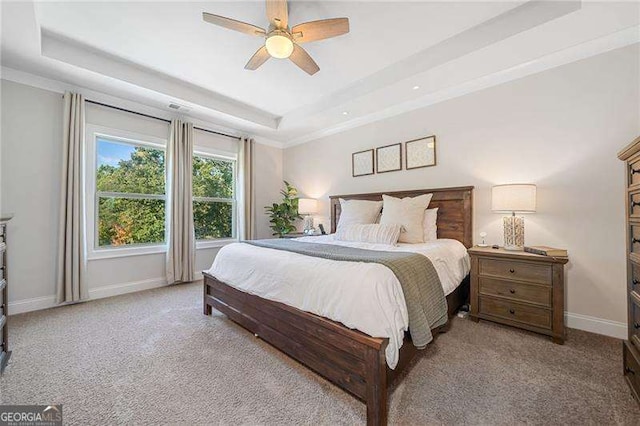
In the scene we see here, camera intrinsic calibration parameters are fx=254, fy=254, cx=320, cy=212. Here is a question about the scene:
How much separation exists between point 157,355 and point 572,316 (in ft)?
12.1

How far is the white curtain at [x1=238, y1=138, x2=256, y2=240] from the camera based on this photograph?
15.3 feet

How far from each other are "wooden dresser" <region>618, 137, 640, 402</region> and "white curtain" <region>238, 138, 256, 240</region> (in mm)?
4480

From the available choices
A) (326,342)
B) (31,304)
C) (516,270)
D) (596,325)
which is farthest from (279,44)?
(31,304)

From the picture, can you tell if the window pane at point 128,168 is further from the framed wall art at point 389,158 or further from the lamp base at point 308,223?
the framed wall art at point 389,158

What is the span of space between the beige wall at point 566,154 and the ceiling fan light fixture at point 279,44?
2.15 m

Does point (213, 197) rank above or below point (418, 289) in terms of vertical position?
above

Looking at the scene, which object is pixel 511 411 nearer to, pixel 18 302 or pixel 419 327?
pixel 419 327

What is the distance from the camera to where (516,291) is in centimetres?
227

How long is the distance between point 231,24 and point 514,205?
2912 millimetres

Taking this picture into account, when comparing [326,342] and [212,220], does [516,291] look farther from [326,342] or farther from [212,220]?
[212,220]

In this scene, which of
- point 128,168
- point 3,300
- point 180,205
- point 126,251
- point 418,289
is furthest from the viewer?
point 180,205

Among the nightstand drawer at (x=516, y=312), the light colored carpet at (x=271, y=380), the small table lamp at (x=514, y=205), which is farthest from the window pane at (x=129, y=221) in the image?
the small table lamp at (x=514, y=205)

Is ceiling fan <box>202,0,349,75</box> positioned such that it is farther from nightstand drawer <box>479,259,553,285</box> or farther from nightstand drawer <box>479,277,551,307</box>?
nightstand drawer <box>479,277,551,307</box>

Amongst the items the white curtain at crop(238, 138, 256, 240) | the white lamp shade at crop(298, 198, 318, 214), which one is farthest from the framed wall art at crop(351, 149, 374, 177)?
the white curtain at crop(238, 138, 256, 240)
